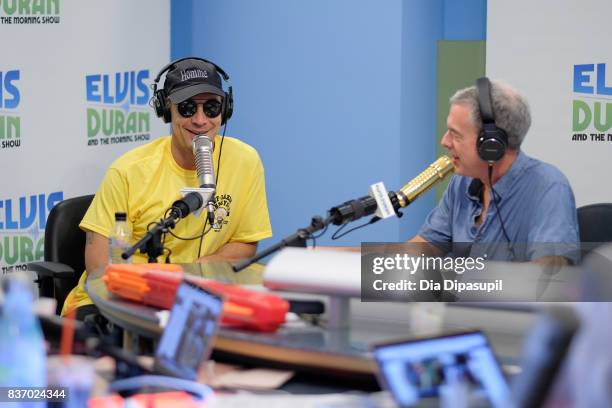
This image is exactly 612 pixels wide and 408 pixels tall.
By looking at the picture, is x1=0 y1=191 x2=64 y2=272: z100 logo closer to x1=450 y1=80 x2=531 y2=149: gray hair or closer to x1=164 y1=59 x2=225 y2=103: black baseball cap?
x1=164 y1=59 x2=225 y2=103: black baseball cap

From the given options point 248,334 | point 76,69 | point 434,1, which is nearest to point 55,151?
point 76,69

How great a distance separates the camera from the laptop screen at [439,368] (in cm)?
152

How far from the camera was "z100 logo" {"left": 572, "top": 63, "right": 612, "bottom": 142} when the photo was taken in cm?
421

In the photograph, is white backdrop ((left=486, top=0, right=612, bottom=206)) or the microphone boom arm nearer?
the microphone boom arm

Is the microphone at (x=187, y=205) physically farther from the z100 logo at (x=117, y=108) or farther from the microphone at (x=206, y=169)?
the z100 logo at (x=117, y=108)

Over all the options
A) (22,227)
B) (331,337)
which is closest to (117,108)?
(22,227)

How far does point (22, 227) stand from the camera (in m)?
3.95

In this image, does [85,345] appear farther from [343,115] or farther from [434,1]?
[434,1]

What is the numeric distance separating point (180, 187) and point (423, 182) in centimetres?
109

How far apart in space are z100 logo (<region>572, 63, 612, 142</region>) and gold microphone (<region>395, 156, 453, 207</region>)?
1605 mm

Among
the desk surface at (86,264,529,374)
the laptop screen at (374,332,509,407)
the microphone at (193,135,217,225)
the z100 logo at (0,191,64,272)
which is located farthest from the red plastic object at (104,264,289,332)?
the z100 logo at (0,191,64,272)

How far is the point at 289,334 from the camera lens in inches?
81.0

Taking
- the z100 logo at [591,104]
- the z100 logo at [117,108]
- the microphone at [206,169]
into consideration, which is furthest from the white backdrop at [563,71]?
the microphone at [206,169]

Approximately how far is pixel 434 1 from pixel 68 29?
1740 mm
